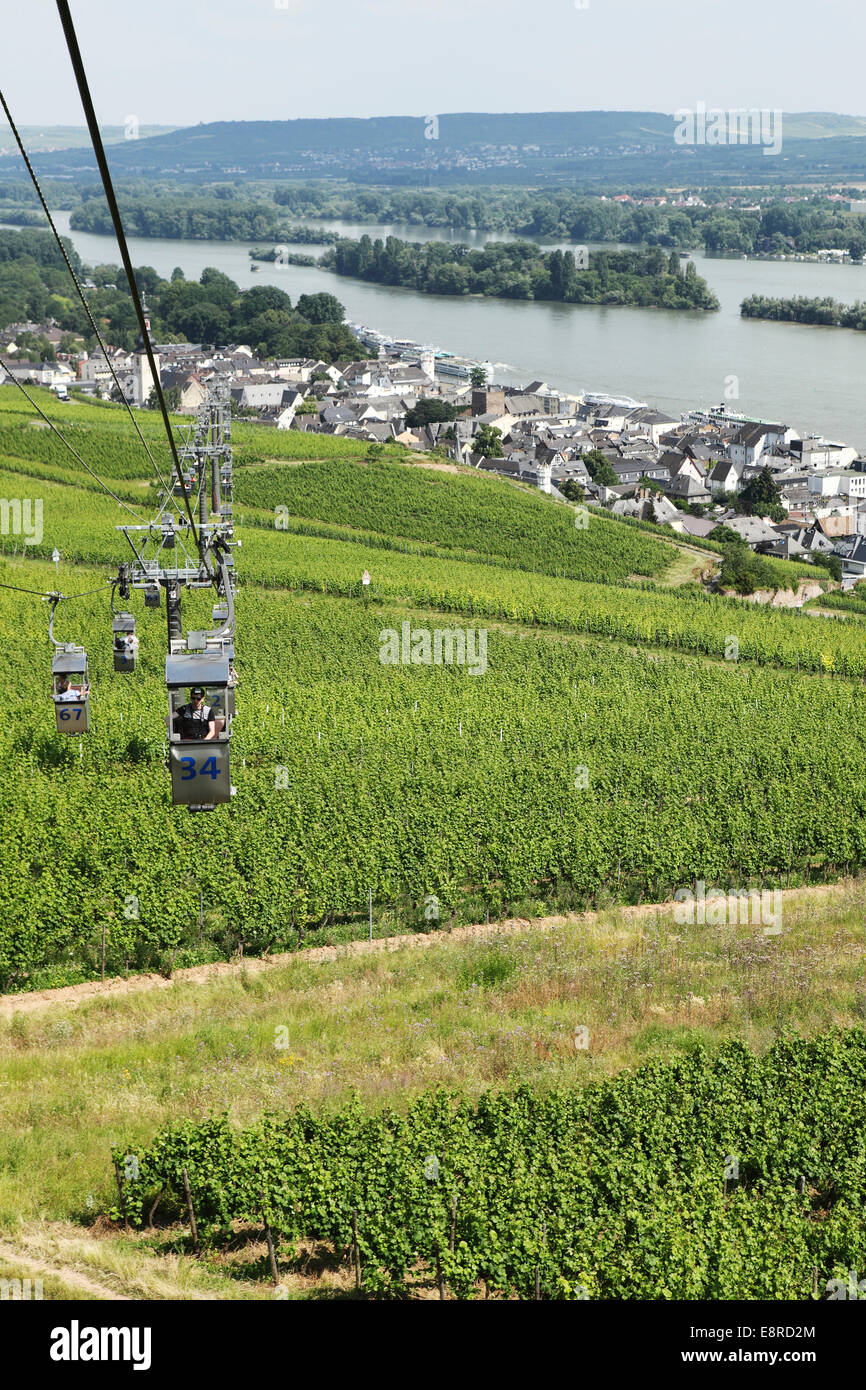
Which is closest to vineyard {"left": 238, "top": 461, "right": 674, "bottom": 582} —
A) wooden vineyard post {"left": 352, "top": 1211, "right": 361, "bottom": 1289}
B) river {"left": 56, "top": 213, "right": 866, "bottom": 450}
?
river {"left": 56, "top": 213, "right": 866, "bottom": 450}

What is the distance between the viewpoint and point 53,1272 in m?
13.8

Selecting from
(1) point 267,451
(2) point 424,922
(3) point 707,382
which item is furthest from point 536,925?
(3) point 707,382

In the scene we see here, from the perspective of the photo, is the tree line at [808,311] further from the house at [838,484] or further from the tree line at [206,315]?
the house at [838,484]

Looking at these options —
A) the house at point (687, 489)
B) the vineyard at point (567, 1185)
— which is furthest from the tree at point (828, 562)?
the vineyard at point (567, 1185)

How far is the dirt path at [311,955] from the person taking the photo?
2164 cm

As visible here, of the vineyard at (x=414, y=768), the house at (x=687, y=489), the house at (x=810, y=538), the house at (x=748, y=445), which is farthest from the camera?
the house at (x=748, y=445)

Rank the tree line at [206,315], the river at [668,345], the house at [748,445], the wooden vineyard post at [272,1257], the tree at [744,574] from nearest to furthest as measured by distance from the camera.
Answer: the wooden vineyard post at [272,1257], the tree at [744,574], the house at [748,445], the river at [668,345], the tree line at [206,315]

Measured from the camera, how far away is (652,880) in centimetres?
2723

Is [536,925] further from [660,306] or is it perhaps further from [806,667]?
[660,306]

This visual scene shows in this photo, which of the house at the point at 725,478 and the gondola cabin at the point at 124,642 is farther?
the house at the point at 725,478

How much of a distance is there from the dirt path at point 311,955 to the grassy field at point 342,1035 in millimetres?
147

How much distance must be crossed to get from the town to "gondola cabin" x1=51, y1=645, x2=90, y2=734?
48.7 m

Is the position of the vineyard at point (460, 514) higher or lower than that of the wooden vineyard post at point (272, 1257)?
higher
